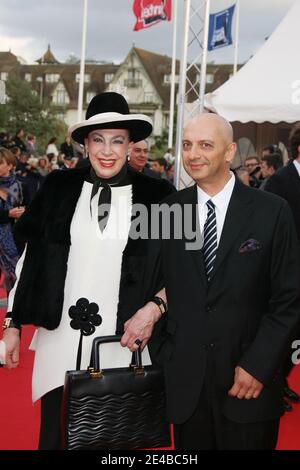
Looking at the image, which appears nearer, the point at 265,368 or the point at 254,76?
the point at 265,368

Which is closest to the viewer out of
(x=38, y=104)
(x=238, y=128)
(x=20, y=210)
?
(x=20, y=210)

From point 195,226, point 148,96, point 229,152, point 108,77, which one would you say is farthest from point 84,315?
point 108,77

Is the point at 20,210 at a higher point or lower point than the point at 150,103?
lower

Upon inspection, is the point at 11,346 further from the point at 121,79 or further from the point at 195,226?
the point at 121,79

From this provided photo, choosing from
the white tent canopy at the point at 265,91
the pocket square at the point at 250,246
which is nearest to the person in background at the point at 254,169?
the white tent canopy at the point at 265,91

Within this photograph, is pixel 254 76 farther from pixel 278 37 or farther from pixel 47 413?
pixel 47 413

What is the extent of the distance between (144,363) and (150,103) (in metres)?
86.6

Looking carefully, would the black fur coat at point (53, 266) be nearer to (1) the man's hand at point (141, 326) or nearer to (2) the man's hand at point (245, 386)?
(1) the man's hand at point (141, 326)

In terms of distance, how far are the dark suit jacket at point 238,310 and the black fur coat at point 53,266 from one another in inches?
9.5

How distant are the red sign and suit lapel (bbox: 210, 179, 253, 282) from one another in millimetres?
16925

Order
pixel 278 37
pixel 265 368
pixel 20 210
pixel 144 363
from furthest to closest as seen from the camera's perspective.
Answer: pixel 278 37 → pixel 20 210 → pixel 144 363 → pixel 265 368

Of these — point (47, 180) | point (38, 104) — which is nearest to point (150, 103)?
point (38, 104)

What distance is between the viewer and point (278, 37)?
480 inches

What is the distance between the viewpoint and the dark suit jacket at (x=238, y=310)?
9.89ft
